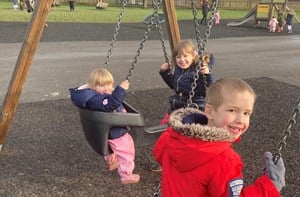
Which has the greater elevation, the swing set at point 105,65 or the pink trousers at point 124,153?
the swing set at point 105,65

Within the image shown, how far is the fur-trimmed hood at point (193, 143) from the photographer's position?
1699 mm

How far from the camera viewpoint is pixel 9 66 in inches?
336

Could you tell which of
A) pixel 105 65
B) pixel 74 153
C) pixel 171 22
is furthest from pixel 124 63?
pixel 105 65

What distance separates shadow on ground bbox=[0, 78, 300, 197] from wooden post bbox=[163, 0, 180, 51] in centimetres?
111

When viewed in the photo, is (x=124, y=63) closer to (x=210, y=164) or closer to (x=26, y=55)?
(x=26, y=55)

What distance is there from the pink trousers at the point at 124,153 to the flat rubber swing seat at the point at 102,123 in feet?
0.33

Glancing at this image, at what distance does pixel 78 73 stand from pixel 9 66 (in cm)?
144

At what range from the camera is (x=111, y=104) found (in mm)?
3223

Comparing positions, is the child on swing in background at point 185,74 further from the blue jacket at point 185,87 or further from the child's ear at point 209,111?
the child's ear at point 209,111

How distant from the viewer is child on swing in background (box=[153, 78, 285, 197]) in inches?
67.1

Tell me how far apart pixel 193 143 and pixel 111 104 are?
156 centimetres

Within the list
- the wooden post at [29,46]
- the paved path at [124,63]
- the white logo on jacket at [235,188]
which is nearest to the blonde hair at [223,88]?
the white logo on jacket at [235,188]

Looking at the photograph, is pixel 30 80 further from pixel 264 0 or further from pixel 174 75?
pixel 264 0

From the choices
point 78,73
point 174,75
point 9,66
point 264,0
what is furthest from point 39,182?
point 264,0
